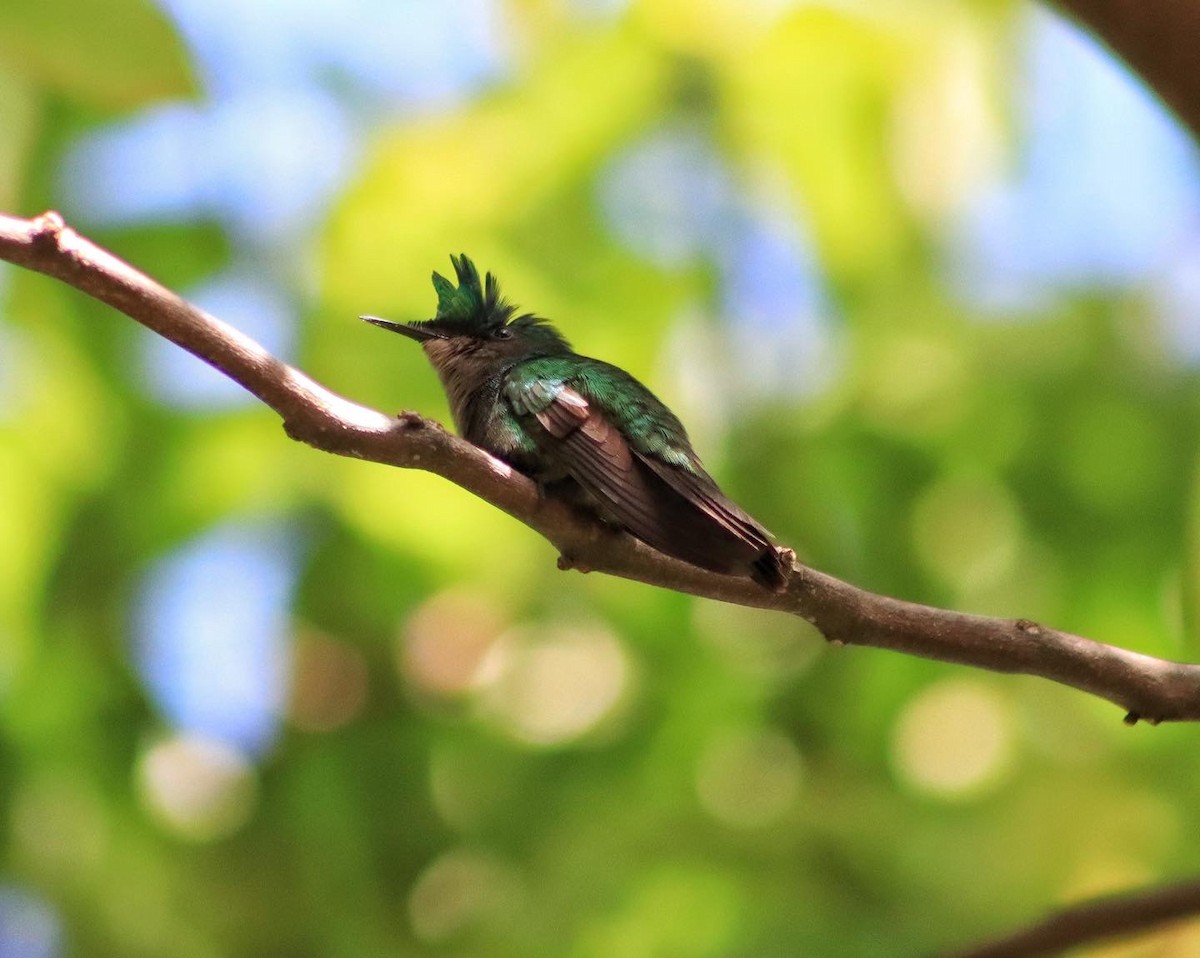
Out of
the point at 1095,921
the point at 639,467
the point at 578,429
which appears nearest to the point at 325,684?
the point at 578,429

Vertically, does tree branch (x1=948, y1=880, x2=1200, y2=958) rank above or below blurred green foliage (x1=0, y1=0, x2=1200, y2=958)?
below

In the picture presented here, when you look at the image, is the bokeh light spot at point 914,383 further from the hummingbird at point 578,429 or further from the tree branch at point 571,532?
the tree branch at point 571,532

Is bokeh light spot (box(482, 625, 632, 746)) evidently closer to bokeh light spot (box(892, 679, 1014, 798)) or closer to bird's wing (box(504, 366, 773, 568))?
bokeh light spot (box(892, 679, 1014, 798))

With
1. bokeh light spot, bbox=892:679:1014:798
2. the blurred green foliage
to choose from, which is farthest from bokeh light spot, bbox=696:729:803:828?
bokeh light spot, bbox=892:679:1014:798

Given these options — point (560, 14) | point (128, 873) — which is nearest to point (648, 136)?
point (560, 14)

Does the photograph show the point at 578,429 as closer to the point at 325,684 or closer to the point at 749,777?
the point at 749,777

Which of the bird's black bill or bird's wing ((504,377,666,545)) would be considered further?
the bird's black bill

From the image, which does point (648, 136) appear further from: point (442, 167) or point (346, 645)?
point (346, 645)
